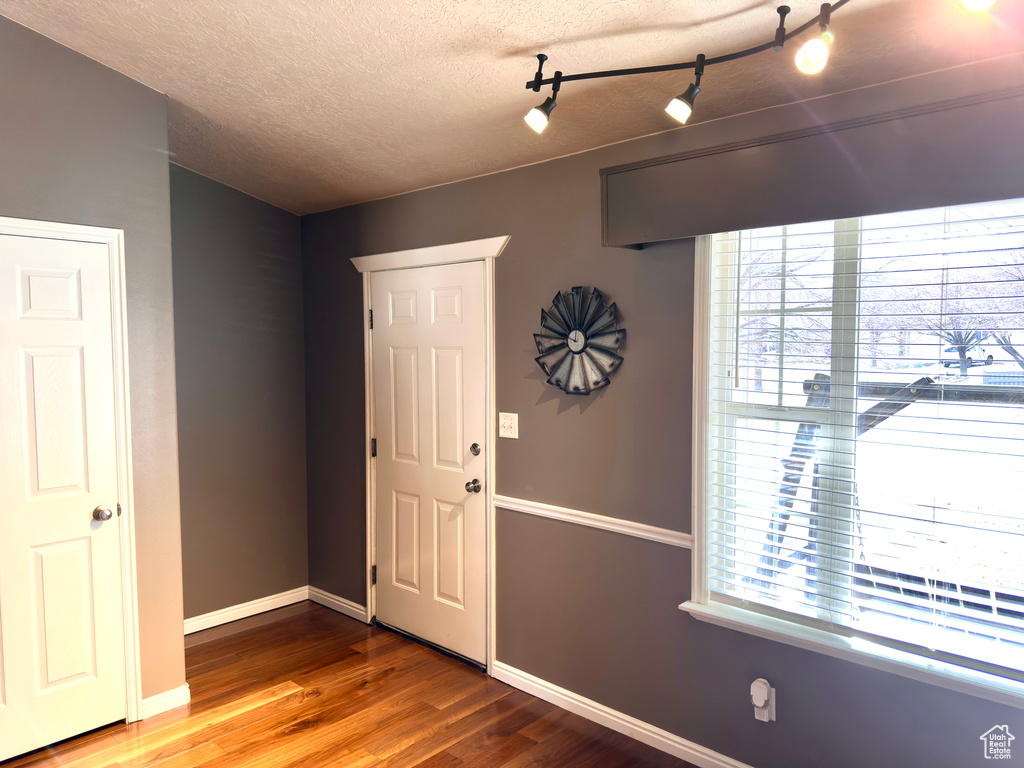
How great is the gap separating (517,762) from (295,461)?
2427 millimetres

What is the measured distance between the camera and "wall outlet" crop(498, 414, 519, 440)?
3.12 m

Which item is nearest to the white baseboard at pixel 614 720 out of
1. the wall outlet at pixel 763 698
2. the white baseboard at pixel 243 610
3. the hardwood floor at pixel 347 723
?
the hardwood floor at pixel 347 723

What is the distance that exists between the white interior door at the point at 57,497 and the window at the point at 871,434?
93.5 inches

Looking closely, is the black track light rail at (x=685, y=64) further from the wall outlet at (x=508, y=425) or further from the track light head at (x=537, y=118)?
the wall outlet at (x=508, y=425)

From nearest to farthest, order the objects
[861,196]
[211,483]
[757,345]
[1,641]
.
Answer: [861,196] < [757,345] < [1,641] < [211,483]

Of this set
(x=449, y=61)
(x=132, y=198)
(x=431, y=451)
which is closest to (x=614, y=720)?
(x=431, y=451)

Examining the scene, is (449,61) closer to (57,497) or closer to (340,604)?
(57,497)

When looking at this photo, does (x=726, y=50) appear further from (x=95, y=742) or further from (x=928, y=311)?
(x=95, y=742)

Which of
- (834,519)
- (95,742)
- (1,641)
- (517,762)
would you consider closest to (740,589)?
(834,519)

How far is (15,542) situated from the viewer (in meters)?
2.56

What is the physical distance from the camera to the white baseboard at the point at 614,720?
2463mm

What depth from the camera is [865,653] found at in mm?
2039

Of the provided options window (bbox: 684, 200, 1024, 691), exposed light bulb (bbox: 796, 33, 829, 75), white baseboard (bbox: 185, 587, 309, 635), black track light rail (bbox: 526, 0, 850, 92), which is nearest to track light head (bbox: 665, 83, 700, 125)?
black track light rail (bbox: 526, 0, 850, 92)

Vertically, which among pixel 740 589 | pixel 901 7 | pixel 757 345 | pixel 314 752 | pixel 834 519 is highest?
pixel 901 7
